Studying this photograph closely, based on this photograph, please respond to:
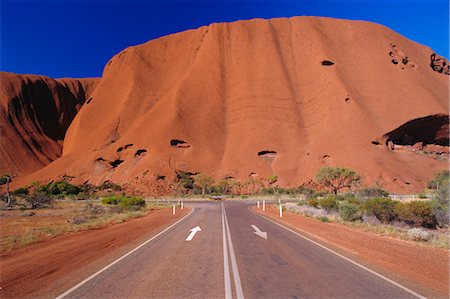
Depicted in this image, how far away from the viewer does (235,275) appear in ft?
23.9

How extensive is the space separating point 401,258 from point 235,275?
460 cm

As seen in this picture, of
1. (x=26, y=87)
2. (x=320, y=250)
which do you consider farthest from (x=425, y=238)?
(x=26, y=87)

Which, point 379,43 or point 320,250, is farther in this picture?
point 379,43

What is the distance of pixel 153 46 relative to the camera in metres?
109

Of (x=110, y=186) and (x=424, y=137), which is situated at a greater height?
(x=424, y=137)

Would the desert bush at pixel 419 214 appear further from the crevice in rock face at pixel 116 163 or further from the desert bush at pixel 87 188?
the crevice in rock face at pixel 116 163

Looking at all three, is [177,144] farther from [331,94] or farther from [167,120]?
[331,94]

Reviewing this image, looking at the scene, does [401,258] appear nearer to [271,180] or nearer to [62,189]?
[271,180]

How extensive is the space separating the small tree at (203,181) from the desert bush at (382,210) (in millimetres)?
53228

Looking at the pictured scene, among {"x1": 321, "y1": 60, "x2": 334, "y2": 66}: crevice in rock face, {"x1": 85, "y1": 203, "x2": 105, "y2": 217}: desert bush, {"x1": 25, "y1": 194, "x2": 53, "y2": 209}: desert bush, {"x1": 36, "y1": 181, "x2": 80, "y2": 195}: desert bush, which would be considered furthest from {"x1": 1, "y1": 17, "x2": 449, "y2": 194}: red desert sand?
{"x1": 85, "y1": 203, "x2": 105, "y2": 217}: desert bush

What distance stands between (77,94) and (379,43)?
356ft

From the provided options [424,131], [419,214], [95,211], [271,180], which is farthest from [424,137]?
[95,211]

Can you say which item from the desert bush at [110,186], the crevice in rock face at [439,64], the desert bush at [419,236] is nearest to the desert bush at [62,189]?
the desert bush at [110,186]

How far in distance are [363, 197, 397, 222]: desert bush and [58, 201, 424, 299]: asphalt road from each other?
33.5 ft
